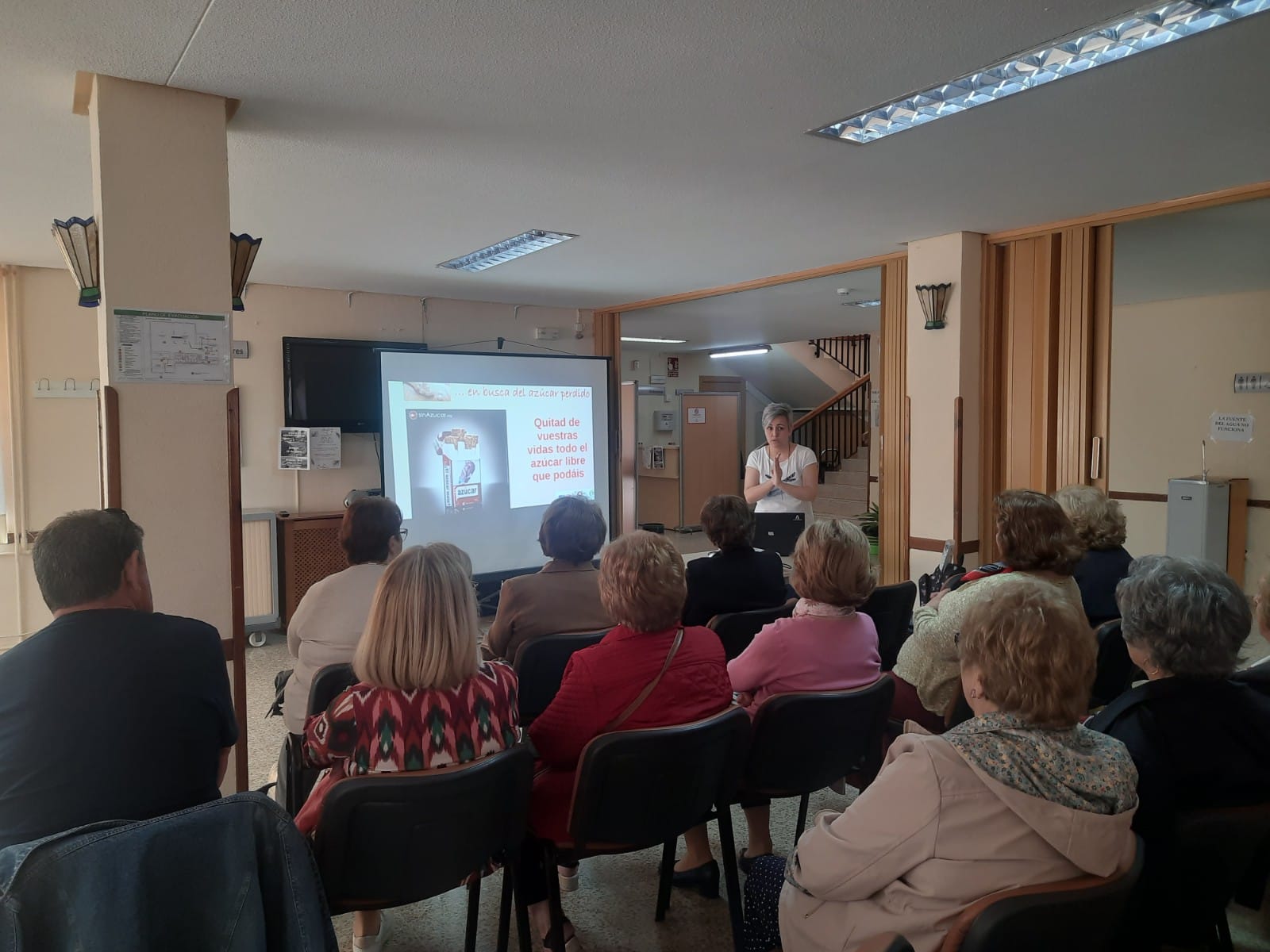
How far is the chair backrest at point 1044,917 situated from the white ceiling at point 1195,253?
12.1 ft

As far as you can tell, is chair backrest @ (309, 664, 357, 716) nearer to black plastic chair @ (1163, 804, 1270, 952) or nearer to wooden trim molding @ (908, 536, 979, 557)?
black plastic chair @ (1163, 804, 1270, 952)

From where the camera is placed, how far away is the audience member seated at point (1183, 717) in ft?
4.91

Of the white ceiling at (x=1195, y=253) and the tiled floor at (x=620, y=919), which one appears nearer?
the tiled floor at (x=620, y=919)

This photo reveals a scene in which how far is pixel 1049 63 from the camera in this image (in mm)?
2346

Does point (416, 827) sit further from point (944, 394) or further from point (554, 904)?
point (944, 394)

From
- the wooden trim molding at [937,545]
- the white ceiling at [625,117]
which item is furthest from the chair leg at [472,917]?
the wooden trim molding at [937,545]

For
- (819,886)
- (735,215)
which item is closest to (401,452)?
(735,215)

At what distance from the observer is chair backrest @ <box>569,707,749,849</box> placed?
1746 millimetres

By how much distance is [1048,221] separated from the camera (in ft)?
13.5

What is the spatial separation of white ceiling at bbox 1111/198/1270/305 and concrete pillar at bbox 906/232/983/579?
841 millimetres

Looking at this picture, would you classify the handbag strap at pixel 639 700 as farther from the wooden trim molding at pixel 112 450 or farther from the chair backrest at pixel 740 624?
the wooden trim molding at pixel 112 450

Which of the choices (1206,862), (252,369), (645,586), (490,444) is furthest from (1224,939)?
(252,369)

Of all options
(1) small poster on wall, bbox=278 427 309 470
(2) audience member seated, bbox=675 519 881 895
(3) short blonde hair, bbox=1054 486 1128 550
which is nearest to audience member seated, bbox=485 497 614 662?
(2) audience member seated, bbox=675 519 881 895

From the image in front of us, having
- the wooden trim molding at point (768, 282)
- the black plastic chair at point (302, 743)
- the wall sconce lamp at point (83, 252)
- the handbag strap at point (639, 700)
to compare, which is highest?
the wooden trim molding at point (768, 282)
